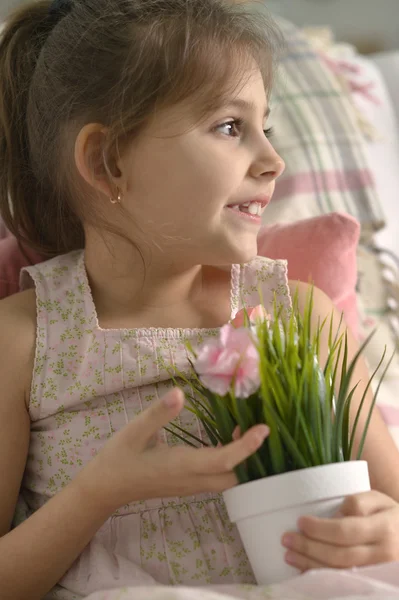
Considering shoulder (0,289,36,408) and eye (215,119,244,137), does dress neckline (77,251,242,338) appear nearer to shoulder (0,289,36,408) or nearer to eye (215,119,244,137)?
shoulder (0,289,36,408)

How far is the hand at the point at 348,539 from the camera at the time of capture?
78 cm

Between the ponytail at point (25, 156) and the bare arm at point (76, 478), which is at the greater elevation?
the ponytail at point (25, 156)

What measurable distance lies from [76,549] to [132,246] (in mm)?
407

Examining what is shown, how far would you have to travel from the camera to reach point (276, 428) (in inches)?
31.6

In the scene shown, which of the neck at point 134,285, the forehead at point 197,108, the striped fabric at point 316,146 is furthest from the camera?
the striped fabric at point 316,146

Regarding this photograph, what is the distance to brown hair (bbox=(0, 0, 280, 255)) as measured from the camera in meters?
1.03

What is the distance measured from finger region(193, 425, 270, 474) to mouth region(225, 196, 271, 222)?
14.0 inches

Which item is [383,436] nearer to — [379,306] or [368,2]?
[379,306]

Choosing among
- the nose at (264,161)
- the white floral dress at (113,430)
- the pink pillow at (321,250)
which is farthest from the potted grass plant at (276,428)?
the pink pillow at (321,250)

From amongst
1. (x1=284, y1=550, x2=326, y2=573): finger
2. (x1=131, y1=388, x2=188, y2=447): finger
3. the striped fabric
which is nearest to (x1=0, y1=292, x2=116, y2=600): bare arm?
(x1=131, y1=388, x2=188, y2=447): finger

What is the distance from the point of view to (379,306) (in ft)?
5.17

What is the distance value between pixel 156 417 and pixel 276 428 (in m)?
0.12

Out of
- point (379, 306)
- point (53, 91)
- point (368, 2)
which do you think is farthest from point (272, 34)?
point (368, 2)

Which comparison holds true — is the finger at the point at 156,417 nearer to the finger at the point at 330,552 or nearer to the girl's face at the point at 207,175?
the finger at the point at 330,552
